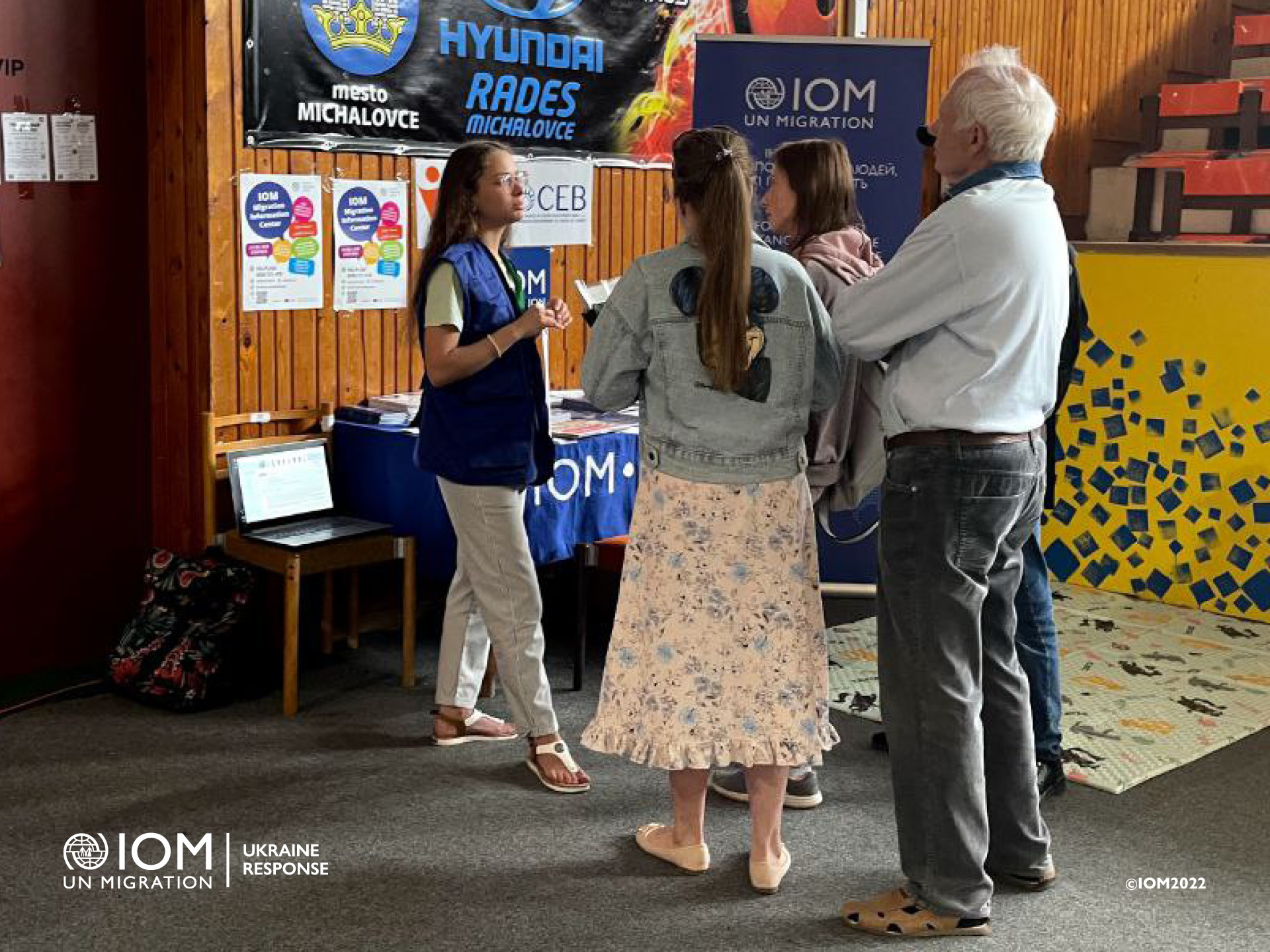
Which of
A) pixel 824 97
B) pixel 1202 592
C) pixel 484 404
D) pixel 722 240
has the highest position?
pixel 824 97

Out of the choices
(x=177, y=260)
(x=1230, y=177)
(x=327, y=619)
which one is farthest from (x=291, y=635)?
(x=1230, y=177)

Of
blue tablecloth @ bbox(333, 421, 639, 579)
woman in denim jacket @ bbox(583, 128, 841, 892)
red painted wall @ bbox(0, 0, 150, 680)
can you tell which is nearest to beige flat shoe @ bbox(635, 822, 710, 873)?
woman in denim jacket @ bbox(583, 128, 841, 892)

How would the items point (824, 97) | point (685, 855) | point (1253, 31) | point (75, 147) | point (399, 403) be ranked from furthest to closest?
point (1253, 31) < point (824, 97) < point (399, 403) < point (75, 147) < point (685, 855)

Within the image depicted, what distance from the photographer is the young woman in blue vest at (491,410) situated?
3.58 meters

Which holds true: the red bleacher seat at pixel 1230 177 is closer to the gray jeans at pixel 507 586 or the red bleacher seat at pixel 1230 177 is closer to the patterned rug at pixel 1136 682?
the patterned rug at pixel 1136 682

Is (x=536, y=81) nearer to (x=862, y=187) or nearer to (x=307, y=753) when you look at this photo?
(x=862, y=187)

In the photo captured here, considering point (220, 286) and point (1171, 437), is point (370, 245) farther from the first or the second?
point (1171, 437)

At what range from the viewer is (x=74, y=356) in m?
4.38

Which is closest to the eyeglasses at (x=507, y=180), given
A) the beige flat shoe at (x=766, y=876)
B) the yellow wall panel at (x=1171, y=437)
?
the beige flat shoe at (x=766, y=876)

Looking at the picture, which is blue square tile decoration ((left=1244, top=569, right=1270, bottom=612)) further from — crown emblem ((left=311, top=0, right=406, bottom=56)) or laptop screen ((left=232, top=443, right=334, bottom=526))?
crown emblem ((left=311, top=0, right=406, bottom=56))

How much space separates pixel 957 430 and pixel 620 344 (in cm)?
69

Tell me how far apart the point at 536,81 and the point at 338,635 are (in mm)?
1993

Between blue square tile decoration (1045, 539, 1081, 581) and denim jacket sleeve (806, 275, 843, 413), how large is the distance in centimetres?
305

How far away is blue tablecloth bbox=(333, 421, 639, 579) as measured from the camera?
4430mm
